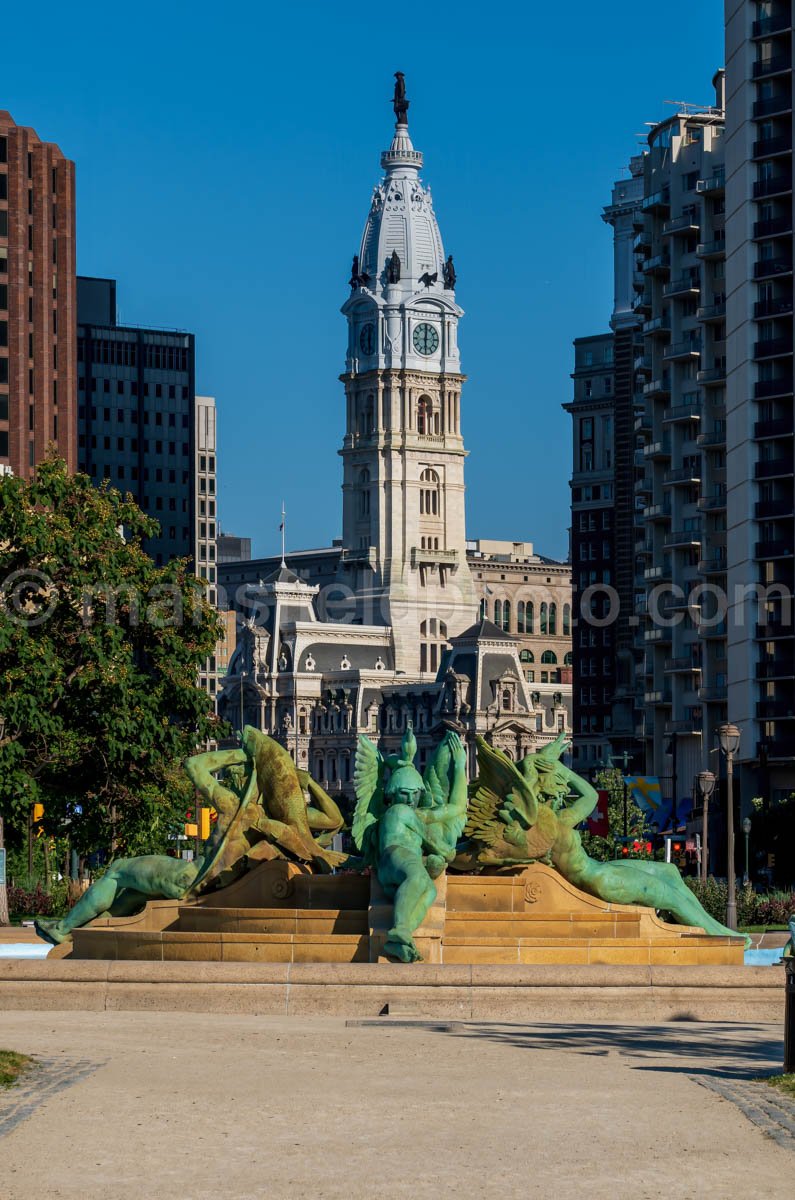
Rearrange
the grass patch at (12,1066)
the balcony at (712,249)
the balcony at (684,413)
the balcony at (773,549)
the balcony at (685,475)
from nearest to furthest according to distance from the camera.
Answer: the grass patch at (12,1066)
the balcony at (773,549)
the balcony at (712,249)
the balcony at (684,413)
the balcony at (685,475)

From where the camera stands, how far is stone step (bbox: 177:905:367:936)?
2941cm

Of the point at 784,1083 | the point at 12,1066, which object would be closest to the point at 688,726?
the point at 784,1083

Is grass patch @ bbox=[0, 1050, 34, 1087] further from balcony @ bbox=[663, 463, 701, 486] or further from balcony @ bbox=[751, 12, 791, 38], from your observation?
balcony @ bbox=[663, 463, 701, 486]

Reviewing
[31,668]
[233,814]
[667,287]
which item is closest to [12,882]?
[31,668]

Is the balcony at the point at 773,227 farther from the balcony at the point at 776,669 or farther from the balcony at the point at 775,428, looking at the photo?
the balcony at the point at 776,669

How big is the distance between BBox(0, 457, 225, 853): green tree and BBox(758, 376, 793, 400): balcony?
50.1 meters

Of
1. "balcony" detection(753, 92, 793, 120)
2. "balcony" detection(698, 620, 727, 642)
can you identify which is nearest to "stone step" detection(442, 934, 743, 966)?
"balcony" detection(753, 92, 793, 120)

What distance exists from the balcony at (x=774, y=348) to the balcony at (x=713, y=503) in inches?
462

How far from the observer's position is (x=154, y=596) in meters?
53.4

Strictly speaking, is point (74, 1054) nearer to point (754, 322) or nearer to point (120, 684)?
point (120, 684)

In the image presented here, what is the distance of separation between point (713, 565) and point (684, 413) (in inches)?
354

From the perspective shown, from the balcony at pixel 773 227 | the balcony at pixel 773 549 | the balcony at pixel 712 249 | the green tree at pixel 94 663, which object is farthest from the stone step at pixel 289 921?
the balcony at pixel 712 249

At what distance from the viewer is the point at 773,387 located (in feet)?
333

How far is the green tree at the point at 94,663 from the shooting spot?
51625mm
